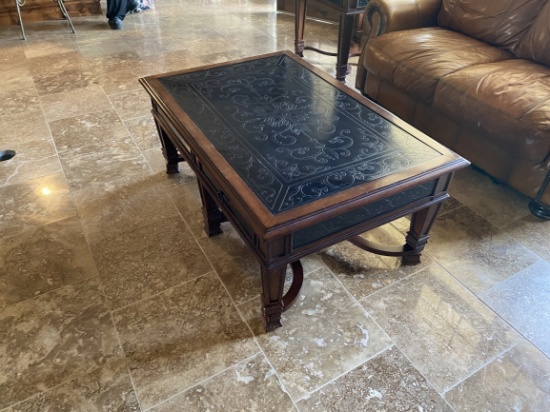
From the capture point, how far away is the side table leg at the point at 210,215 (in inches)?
59.1

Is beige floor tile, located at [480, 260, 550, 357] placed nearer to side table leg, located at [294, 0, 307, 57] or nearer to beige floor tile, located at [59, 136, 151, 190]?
beige floor tile, located at [59, 136, 151, 190]

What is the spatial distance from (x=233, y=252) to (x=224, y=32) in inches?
107

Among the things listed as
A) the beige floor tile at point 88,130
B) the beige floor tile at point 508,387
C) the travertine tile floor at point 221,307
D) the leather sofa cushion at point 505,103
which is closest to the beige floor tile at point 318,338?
the travertine tile floor at point 221,307

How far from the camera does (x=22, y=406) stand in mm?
1121

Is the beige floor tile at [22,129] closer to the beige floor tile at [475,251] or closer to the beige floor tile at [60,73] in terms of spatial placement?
the beige floor tile at [60,73]

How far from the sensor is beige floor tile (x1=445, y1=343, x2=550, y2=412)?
1123 mm

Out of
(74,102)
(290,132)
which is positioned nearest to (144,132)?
(74,102)

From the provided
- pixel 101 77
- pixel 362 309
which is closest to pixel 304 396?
pixel 362 309

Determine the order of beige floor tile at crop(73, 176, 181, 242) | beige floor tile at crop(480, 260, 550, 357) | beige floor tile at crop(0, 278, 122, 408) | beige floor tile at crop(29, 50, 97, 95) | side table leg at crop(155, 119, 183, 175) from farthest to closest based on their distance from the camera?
beige floor tile at crop(29, 50, 97, 95), side table leg at crop(155, 119, 183, 175), beige floor tile at crop(73, 176, 181, 242), beige floor tile at crop(480, 260, 550, 357), beige floor tile at crop(0, 278, 122, 408)

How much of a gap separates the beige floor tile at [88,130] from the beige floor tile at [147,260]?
2.62 ft

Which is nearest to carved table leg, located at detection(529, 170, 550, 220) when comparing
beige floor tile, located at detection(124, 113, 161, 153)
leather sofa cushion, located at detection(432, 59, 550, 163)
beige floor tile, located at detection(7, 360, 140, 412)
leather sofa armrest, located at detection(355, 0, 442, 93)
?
leather sofa cushion, located at detection(432, 59, 550, 163)

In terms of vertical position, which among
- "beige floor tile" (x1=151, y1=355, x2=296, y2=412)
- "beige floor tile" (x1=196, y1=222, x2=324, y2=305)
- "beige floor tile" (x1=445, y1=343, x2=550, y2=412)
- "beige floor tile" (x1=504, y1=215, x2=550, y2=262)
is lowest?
"beige floor tile" (x1=151, y1=355, x2=296, y2=412)

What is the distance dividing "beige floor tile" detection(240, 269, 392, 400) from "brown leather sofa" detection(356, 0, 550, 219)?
94 centimetres

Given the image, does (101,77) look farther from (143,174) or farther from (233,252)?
(233,252)
